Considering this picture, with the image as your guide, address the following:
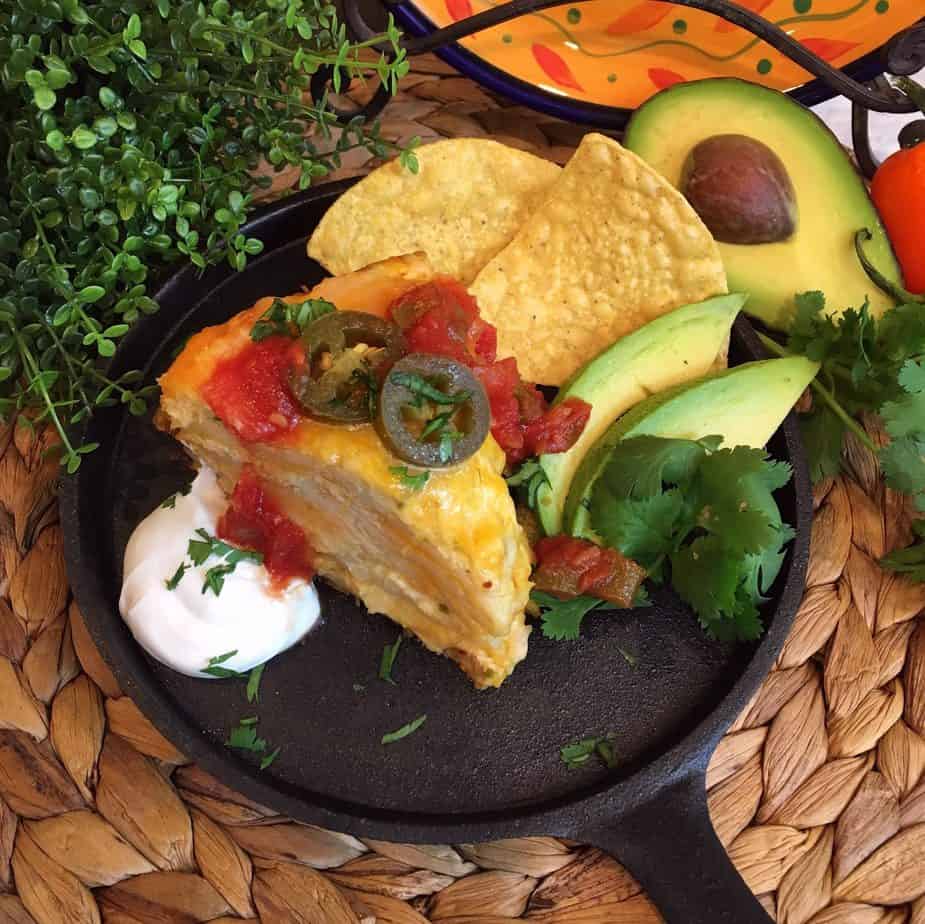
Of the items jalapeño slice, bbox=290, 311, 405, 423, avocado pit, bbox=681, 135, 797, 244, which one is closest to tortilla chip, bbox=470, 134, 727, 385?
avocado pit, bbox=681, 135, 797, 244

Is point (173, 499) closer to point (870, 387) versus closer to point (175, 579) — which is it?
point (175, 579)

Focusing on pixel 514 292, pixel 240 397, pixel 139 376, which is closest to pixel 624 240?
pixel 514 292

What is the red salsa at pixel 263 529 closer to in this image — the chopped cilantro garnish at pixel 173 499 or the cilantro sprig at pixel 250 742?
the chopped cilantro garnish at pixel 173 499

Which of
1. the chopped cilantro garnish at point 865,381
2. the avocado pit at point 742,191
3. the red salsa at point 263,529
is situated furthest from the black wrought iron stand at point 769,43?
the red salsa at point 263,529

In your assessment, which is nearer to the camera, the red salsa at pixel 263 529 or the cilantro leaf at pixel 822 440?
the red salsa at pixel 263 529

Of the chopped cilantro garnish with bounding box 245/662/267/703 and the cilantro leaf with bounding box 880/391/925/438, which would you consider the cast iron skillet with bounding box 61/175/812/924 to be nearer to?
the chopped cilantro garnish with bounding box 245/662/267/703

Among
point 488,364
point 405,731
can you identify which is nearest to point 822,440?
point 488,364
